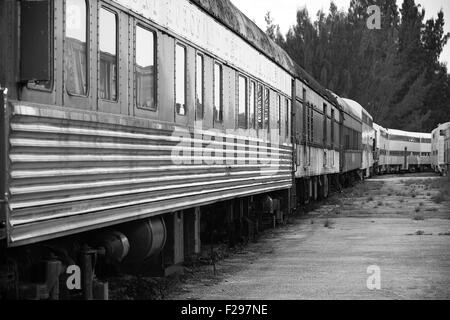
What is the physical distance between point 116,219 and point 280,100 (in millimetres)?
8640

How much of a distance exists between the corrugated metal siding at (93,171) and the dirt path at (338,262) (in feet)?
3.42

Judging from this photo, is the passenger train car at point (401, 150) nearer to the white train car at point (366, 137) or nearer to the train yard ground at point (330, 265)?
the white train car at point (366, 137)

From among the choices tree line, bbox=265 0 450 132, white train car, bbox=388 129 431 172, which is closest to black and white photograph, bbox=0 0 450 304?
tree line, bbox=265 0 450 132

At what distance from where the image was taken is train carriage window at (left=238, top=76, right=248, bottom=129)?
11.5 metres

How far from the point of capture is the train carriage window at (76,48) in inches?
227

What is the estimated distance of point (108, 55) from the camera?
6.59 metres

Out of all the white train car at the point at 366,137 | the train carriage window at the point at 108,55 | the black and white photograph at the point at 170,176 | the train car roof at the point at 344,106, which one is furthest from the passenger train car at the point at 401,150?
the train carriage window at the point at 108,55

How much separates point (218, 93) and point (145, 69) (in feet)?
9.28

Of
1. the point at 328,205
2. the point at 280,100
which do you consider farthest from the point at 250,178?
Answer: the point at 328,205

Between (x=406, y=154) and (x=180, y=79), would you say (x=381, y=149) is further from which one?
(x=180, y=79)

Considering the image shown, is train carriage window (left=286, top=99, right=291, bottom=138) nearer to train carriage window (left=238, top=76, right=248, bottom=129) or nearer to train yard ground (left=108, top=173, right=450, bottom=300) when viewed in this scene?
train yard ground (left=108, top=173, right=450, bottom=300)

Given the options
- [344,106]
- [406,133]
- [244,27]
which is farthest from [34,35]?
[406,133]

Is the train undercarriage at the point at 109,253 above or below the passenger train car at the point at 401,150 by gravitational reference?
below
